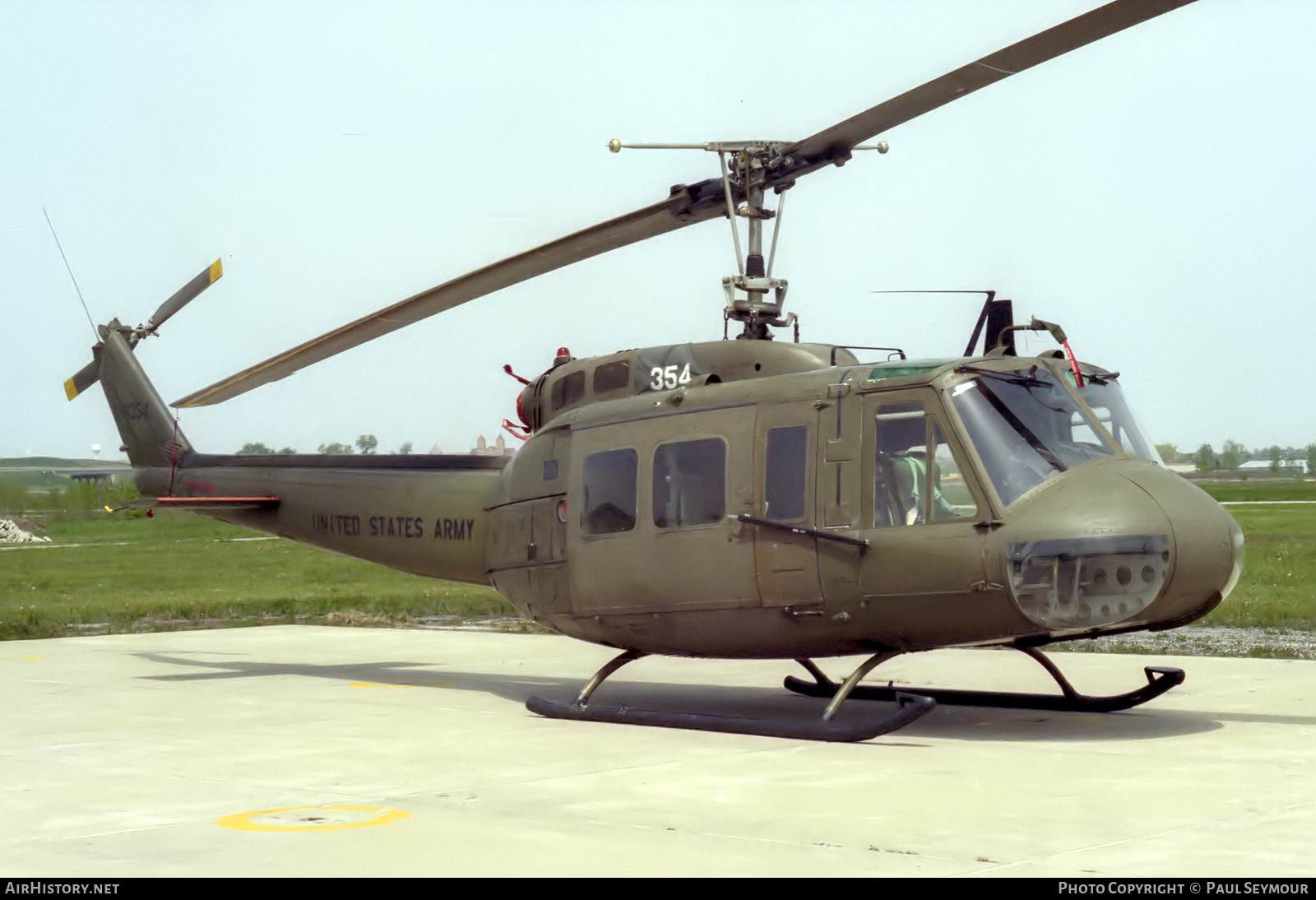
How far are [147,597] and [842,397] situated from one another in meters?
18.0

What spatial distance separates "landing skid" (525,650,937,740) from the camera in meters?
8.54

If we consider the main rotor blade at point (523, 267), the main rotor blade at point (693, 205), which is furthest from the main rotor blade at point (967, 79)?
the main rotor blade at point (523, 267)

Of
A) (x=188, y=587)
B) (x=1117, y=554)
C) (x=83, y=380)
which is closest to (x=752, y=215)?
(x=1117, y=554)

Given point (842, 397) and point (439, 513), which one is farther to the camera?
point (439, 513)

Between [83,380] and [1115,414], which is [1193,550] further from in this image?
[83,380]

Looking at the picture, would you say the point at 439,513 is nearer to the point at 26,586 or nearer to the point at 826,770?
the point at 826,770

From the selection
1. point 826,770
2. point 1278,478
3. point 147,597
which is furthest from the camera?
point 1278,478

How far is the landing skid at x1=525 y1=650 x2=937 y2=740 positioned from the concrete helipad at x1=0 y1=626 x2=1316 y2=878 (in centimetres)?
10

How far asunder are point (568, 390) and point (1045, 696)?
161 inches

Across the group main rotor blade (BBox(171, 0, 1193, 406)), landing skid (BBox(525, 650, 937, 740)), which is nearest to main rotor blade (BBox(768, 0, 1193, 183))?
main rotor blade (BBox(171, 0, 1193, 406))

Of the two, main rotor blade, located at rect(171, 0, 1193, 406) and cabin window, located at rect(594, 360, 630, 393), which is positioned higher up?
main rotor blade, located at rect(171, 0, 1193, 406)

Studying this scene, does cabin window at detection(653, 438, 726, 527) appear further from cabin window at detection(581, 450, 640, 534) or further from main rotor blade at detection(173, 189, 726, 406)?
main rotor blade at detection(173, 189, 726, 406)

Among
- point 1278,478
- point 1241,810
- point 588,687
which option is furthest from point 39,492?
point 1278,478

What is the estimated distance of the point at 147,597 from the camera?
23.9 meters
